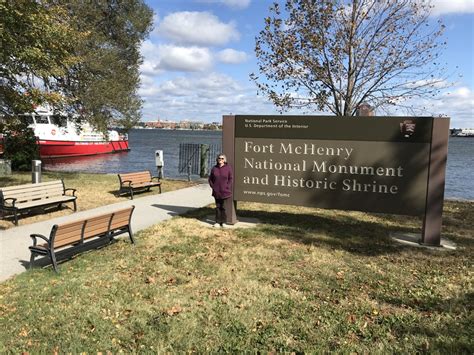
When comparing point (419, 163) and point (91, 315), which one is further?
point (419, 163)

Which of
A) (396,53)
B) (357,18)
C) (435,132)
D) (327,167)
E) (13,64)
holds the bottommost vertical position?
(327,167)

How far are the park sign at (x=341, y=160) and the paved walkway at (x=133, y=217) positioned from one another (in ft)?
7.83

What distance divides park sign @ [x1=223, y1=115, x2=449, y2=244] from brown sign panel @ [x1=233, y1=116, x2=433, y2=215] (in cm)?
2

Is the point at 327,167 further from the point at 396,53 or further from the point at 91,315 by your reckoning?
the point at 396,53

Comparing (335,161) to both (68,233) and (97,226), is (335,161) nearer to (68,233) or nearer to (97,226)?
(97,226)

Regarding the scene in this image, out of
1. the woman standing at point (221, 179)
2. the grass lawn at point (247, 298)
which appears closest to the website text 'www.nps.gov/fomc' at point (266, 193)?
the woman standing at point (221, 179)

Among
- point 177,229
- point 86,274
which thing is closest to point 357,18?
point 177,229

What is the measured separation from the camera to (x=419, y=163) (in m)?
7.73

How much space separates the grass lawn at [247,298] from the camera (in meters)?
4.08

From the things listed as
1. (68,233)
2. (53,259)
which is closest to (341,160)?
(68,233)

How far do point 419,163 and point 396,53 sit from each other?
6.30 meters

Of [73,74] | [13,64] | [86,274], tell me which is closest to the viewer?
[86,274]

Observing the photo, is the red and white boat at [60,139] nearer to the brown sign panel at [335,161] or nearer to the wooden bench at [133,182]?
the wooden bench at [133,182]

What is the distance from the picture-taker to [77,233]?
630 centimetres
